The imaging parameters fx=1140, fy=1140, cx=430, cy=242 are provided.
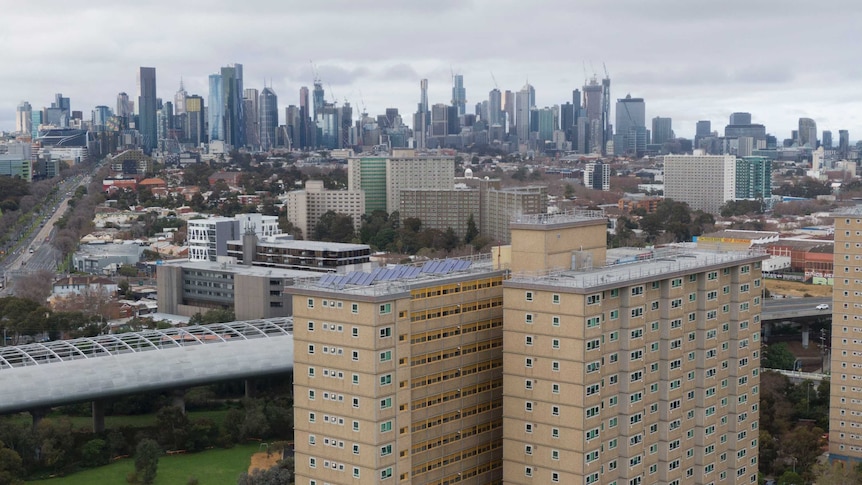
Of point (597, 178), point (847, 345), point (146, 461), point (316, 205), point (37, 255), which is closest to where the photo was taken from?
point (146, 461)

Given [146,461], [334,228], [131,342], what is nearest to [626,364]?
[146,461]

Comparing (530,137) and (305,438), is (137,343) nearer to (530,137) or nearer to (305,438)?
(305,438)

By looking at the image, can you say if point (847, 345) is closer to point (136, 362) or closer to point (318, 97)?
point (136, 362)

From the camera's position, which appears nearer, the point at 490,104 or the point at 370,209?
the point at 370,209

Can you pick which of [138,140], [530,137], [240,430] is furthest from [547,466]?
[530,137]

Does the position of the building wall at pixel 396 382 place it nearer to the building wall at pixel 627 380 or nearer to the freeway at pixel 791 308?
the building wall at pixel 627 380

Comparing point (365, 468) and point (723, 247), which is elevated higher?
point (723, 247)

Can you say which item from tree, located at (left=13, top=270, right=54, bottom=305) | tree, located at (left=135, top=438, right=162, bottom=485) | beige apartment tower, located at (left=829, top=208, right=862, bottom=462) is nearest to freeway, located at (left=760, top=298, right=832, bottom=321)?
beige apartment tower, located at (left=829, top=208, right=862, bottom=462)

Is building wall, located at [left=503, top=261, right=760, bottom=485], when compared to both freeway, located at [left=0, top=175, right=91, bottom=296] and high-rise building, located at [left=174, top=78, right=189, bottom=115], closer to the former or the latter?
freeway, located at [left=0, top=175, right=91, bottom=296]
